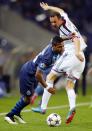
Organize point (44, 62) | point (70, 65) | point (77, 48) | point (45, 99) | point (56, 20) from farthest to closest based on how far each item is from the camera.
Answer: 1. point (45, 99)
2. point (70, 65)
3. point (56, 20)
4. point (77, 48)
5. point (44, 62)

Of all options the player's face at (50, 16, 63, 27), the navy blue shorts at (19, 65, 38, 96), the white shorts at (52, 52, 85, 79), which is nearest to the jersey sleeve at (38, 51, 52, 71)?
the navy blue shorts at (19, 65, 38, 96)

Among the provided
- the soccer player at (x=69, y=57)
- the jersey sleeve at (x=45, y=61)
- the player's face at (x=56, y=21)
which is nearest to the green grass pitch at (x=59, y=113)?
the soccer player at (x=69, y=57)

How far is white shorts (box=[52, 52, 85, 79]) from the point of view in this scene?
1335cm

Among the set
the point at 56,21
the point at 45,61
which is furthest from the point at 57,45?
the point at 56,21

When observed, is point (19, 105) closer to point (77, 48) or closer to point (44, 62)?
point (44, 62)

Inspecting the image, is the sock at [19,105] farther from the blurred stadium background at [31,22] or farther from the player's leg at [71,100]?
the blurred stadium background at [31,22]

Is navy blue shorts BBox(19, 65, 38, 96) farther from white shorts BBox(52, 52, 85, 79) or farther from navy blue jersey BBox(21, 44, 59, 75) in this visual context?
white shorts BBox(52, 52, 85, 79)

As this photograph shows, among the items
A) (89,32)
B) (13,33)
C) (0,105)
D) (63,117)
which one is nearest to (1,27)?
(13,33)

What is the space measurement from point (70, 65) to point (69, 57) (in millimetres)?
160

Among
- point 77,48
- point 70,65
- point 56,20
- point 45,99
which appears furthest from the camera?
point 45,99

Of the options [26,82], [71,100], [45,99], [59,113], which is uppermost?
[59,113]

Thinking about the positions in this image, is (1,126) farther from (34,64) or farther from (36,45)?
(36,45)

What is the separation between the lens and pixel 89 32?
29.8m

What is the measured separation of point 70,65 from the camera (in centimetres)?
→ 1338
